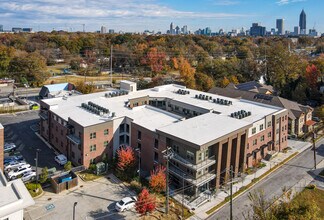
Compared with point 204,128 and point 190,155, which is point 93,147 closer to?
point 190,155

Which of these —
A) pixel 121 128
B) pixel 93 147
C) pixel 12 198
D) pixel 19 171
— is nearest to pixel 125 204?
pixel 93 147

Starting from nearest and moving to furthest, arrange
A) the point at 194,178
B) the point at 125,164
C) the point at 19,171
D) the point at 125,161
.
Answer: the point at 194,178, the point at 19,171, the point at 125,161, the point at 125,164

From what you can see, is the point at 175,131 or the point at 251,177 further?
the point at 251,177

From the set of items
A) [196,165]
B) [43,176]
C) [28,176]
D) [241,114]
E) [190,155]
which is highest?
[241,114]

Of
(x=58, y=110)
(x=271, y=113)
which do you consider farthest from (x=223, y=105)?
(x=58, y=110)

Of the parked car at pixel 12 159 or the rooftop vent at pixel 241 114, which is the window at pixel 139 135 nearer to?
the rooftop vent at pixel 241 114

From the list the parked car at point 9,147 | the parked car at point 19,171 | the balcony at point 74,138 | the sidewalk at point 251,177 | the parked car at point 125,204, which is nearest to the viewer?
the parked car at point 125,204

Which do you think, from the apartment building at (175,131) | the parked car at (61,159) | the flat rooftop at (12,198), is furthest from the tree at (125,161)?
the flat rooftop at (12,198)
